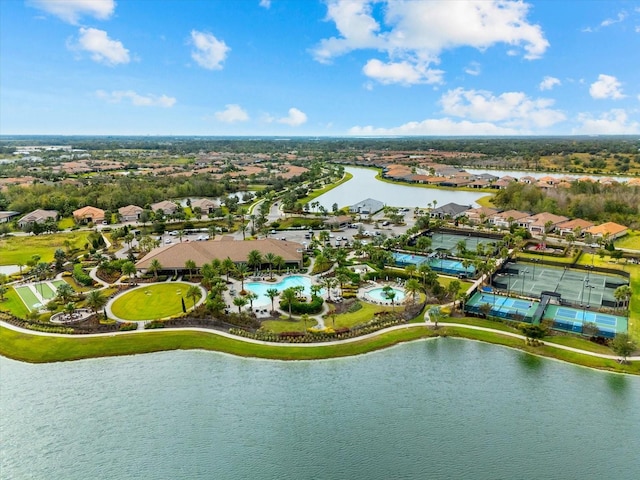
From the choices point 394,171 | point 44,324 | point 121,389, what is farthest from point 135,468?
point 394,171

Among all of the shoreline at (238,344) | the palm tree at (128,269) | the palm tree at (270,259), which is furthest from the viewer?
the palm tree at (270,259)

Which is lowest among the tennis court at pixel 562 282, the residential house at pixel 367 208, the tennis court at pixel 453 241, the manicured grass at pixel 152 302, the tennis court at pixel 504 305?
the manicured grass at pixel 152 302

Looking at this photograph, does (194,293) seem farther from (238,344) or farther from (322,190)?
(322,190)

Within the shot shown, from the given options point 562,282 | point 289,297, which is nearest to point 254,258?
point 289,297

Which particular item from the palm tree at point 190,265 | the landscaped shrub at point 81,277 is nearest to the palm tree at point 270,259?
the palm tree at point 190,265

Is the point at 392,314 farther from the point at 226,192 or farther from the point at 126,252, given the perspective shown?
the point at 226,192

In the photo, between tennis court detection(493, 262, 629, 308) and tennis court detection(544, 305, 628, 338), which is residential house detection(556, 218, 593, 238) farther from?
tennis court detection(544, 305, 628, 338)

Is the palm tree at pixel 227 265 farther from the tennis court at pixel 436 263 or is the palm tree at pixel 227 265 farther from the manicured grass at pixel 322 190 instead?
the manicured grass at pixel 322 190
